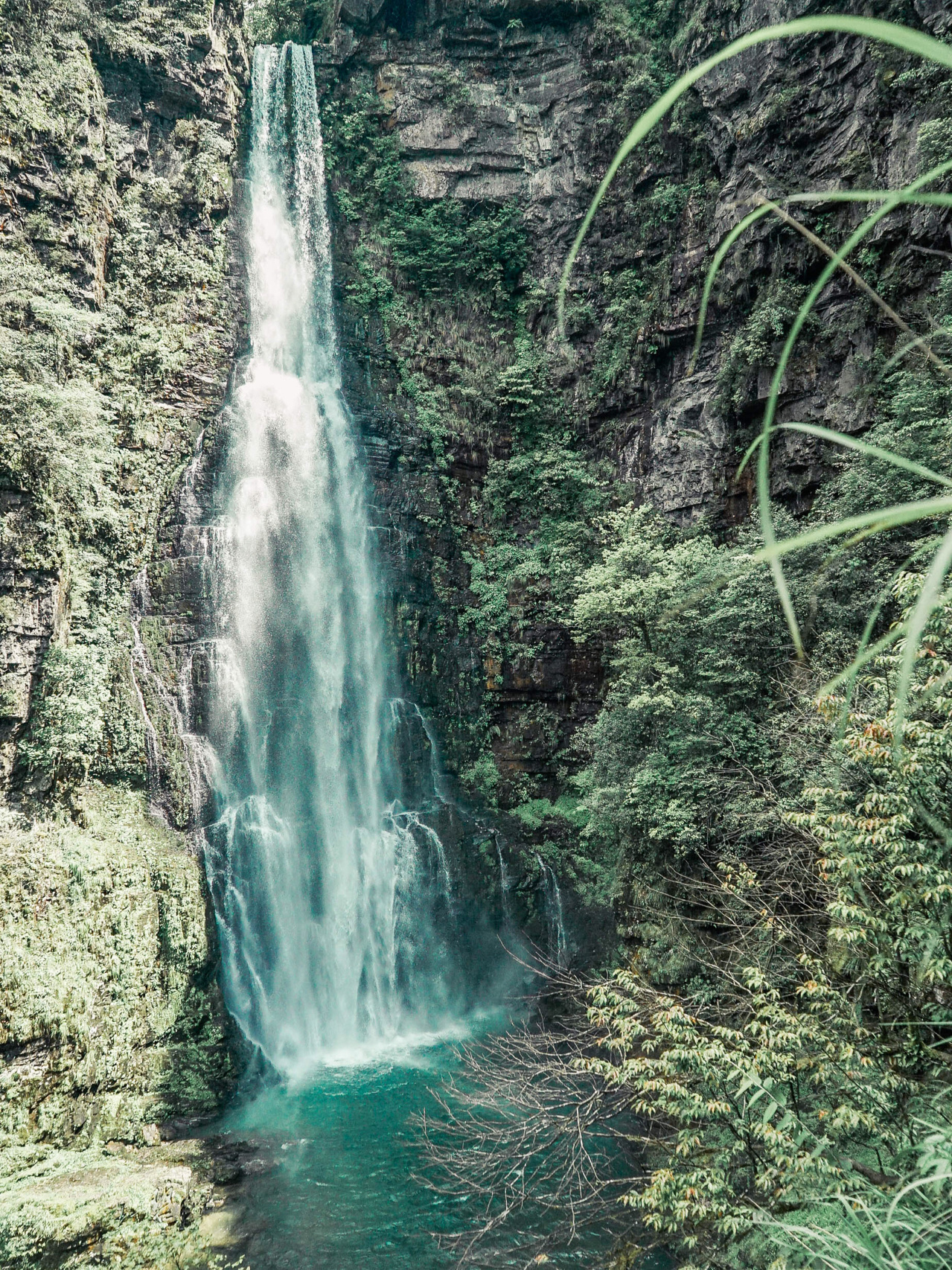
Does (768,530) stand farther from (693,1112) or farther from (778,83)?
(778,83)

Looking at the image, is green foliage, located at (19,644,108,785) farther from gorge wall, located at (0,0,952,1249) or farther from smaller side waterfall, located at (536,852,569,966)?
smaller side waterfall, located at (536,852,569,966)

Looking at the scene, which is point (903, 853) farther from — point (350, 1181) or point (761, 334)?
point (761, 334)

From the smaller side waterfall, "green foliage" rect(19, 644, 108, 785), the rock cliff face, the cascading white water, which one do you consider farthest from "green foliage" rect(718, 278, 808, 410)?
"green foliage" rect(19, 644, 108, 785)

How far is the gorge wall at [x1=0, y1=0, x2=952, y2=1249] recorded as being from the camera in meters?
9.82

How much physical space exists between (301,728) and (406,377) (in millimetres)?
7988

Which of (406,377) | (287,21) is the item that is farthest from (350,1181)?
(287,21)

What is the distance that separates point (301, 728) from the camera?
42.9 feet

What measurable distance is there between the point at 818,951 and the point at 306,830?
8433 millimetres

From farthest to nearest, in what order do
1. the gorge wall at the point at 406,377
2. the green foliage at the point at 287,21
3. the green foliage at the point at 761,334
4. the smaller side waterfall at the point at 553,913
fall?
the green foliage at the point at 287,21 → the smaller side waterfall at the point at 553,913 → the green foliage at the point at 761,334 → the gorge wall at the point at 406,377

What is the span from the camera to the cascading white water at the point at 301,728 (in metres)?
11.4

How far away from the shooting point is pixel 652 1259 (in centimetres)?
663

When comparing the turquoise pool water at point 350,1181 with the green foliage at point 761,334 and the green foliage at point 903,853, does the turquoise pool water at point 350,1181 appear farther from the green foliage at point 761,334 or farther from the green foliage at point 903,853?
the green foliage at point 761,334

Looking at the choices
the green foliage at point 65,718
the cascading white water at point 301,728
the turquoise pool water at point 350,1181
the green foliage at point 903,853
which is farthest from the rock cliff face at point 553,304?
the green foliage at point 903,853

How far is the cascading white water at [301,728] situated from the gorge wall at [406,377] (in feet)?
1.86
